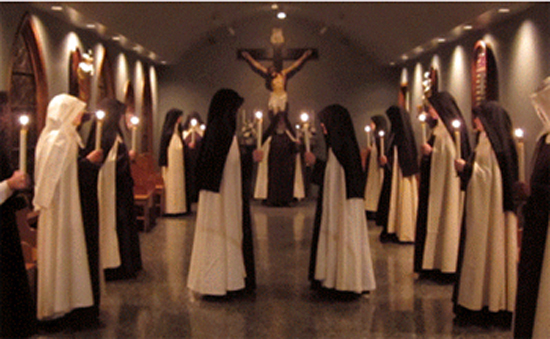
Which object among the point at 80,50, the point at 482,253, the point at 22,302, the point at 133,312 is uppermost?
the point at 80,50

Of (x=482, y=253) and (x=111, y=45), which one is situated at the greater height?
(x=111, y=45)

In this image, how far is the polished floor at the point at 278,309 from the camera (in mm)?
5191

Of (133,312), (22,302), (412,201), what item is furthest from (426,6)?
(22,302)

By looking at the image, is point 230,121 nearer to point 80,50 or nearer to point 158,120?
point 80,50

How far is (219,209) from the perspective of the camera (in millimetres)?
6109

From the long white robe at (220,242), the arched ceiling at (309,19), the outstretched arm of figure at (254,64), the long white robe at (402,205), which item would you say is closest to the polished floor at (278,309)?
the long white robe at (220,242)

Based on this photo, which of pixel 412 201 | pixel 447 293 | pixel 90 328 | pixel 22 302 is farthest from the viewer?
pixel 412 201

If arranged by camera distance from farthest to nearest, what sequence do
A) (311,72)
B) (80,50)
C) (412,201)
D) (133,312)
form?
(311,72) < (80,50) < (412,201) < (133,312)

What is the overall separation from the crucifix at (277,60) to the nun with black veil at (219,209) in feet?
25.4

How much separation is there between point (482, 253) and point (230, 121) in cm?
280

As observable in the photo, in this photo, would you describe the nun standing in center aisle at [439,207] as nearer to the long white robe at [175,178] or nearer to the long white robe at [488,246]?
the long white robe at [488,246]

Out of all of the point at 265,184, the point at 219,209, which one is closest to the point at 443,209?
the point at 219,209

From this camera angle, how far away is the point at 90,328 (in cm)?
523

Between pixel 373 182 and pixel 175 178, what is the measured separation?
414 centimetres
